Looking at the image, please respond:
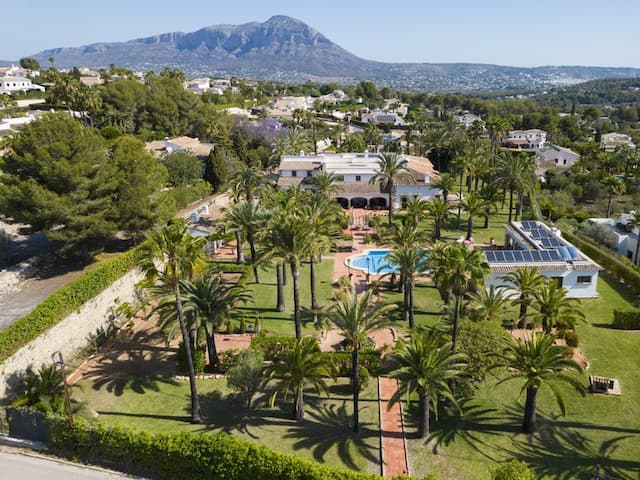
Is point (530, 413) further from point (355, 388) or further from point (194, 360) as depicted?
point (194, 360)

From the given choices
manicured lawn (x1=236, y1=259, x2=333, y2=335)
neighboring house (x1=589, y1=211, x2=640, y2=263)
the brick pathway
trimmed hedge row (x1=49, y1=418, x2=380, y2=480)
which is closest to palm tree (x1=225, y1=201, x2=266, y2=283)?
manicured lawn (x1=236, y1=259, x2=333, y2=335)

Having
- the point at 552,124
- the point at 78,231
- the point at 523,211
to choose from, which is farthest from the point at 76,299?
the point at 552,124

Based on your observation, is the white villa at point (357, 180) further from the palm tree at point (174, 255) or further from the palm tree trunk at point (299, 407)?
the palm tree trunk at point (299, 407)

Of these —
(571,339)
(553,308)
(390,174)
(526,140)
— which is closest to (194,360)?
(553,308)

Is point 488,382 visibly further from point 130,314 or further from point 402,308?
point 130,314

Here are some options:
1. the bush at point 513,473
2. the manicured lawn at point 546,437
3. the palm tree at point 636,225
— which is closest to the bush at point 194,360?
the manicured lawn at point 546,437
